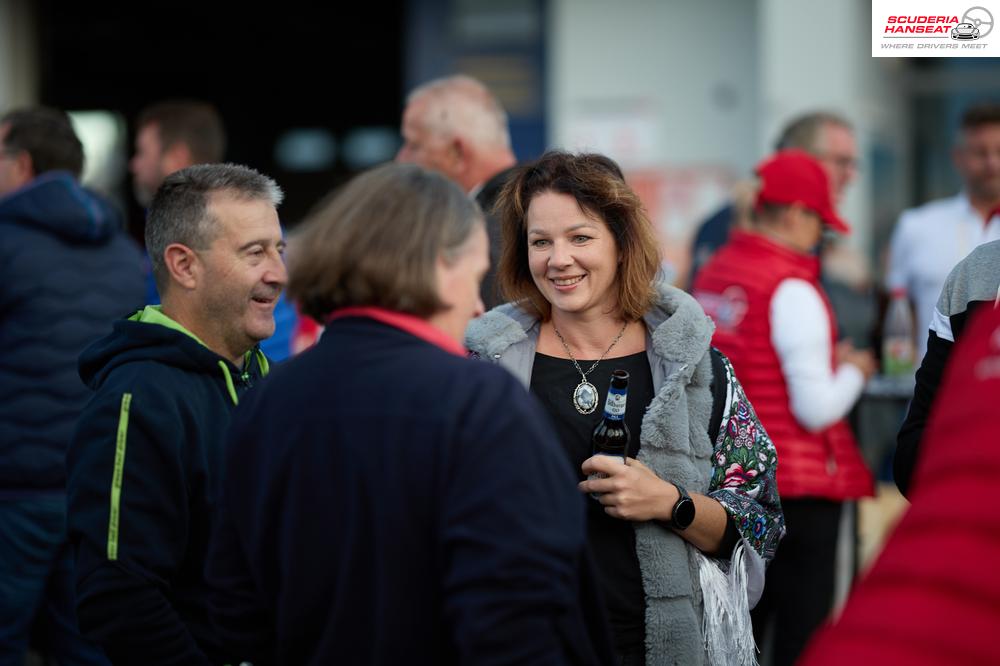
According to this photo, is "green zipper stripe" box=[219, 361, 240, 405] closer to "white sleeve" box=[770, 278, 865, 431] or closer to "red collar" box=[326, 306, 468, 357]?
"red collar" box=[326, 306, 468, 357]

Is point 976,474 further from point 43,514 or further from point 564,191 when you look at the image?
point 43,514

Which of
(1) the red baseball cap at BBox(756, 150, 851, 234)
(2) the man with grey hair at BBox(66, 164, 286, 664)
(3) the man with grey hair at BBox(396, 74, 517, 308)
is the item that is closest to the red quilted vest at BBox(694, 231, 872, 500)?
(1) the red baseball cap at BBox(756, 150, 851, 234)

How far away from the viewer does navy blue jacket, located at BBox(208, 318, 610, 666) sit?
1932 millimetres

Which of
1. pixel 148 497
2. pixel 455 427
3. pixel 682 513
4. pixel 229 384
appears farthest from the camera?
pixel 229 384

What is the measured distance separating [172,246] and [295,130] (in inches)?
496

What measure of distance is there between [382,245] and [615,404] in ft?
2.77

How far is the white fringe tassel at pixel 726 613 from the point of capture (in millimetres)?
2805

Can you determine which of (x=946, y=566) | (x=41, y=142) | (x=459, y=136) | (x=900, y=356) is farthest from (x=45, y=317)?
(x=900, y=356)

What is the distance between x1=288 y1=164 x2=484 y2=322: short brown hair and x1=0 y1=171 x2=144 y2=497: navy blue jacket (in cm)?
256

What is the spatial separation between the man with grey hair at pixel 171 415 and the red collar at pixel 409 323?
78 centimetres

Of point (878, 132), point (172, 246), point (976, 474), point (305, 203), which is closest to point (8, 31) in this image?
point (305, 203)

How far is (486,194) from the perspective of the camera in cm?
445

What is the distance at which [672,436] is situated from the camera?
9.29ft

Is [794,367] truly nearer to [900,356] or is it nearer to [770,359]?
[770,359]
